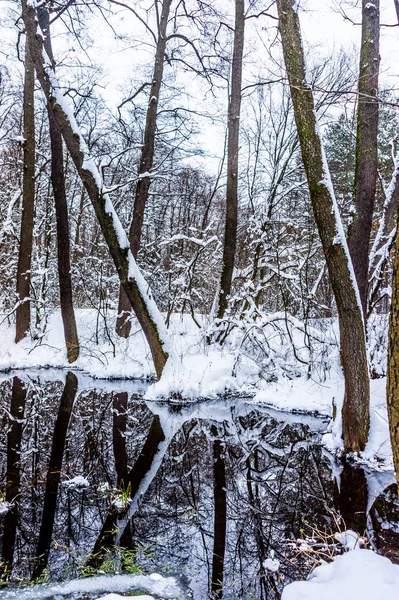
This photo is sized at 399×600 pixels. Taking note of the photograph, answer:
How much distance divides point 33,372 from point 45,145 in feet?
26.7

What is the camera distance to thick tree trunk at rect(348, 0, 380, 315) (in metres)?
5.39

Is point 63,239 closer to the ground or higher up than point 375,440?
higher up

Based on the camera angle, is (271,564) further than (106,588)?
Yes

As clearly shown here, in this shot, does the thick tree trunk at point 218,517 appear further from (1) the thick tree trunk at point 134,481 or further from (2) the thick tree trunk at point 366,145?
(2) the thick tree trunk at point 366,145

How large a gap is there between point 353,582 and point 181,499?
2.41m

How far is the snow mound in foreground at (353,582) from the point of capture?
6.70ft

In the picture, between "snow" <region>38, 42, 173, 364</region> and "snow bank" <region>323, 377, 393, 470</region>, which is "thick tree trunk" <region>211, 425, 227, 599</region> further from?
"snow" <region>38, 42, 173, 364</region>

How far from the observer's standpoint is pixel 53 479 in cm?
458

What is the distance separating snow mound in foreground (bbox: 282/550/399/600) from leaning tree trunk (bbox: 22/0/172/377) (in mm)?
5876

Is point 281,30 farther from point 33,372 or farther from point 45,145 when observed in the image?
point 45,145

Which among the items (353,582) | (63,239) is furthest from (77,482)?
(63,239)

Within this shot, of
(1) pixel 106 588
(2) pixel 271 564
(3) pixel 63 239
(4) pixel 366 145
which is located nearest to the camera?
(1) pixel 106 588

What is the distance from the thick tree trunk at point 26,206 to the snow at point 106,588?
1045 cm

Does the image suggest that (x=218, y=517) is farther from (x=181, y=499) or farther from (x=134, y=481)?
(x=134, y=481)
